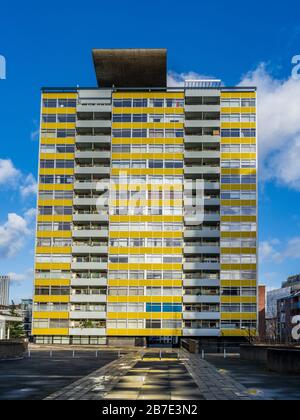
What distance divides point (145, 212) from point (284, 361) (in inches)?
3064

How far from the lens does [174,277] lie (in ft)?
351

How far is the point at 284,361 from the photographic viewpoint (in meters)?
32.4

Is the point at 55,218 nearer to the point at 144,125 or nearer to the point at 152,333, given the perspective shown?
the point at 144,125

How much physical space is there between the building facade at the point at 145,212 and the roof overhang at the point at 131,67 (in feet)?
0.91

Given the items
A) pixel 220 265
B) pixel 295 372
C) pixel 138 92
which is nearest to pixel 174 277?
pixel 220 265

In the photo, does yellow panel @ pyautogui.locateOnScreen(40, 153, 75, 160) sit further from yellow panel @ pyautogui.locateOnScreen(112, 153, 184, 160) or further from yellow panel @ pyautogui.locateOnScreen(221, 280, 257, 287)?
yellow panel @ pyautogui.locateOnScreen(221, 280, 257, 287)

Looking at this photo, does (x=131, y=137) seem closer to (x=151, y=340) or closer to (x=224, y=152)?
(x=224, y=152)

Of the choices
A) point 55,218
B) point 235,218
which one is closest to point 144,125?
point 55,218

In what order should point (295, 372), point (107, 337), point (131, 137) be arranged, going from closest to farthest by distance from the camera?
point (295, 372)
point (107, 337)
point (131, 137)

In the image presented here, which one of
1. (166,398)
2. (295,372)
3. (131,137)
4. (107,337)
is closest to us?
(166,398)

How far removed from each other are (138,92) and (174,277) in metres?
36.3

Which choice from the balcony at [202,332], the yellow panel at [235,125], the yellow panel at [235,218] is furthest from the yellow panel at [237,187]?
the balcony at [202,332]

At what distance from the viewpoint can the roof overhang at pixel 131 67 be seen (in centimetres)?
11494

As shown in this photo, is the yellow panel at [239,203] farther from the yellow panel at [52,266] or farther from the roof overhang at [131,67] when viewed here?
the yellow panel at [52,266]
